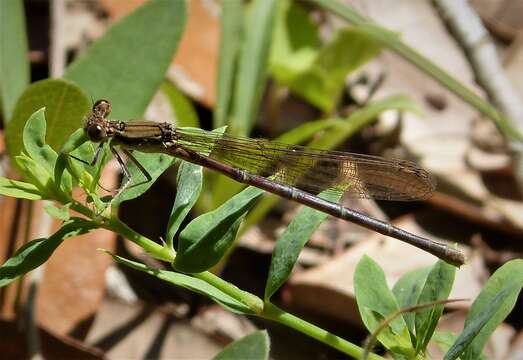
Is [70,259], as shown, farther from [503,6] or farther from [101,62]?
[503,6]

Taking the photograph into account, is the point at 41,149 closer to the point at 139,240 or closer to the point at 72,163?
the point at 72,163

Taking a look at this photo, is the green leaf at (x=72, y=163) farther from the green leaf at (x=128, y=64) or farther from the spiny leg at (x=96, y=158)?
the green leaf at (x=128, y=64)

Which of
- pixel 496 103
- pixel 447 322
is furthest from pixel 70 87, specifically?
pixel 496 103

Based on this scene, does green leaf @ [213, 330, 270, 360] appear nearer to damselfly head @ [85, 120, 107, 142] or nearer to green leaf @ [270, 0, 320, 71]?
damselfly head @ [85, 120, 107, 142]

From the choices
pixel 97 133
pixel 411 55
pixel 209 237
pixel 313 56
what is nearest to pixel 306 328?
pixel 209 237

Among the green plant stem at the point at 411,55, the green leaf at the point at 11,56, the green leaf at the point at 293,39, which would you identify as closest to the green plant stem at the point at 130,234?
the green leaf at the point at 11,56
